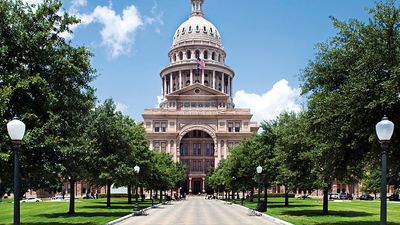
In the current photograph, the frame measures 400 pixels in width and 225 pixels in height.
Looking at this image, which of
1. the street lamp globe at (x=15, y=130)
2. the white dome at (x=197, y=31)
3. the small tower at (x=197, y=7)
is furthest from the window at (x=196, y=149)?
the street lamp globe at (x=15, y=130)

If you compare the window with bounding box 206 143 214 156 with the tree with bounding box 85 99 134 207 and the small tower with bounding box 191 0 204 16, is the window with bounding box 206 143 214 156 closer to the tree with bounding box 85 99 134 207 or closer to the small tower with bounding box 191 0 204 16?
the small tower with bounding box 191 0 204 16

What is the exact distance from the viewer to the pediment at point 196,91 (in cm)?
14700

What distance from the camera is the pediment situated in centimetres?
14700

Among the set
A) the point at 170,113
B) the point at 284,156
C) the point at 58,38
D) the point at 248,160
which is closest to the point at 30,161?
the point at 58,38

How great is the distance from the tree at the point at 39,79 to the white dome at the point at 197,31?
15264cm

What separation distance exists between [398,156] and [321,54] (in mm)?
6069

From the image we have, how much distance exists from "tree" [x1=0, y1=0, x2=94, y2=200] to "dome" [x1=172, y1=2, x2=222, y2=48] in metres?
153

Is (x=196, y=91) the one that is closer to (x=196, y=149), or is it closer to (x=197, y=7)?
(x=196, y=149)

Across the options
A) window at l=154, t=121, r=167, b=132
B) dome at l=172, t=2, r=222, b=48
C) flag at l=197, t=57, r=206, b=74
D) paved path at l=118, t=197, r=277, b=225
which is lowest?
paved path at l=118, t=197, r=277, b=225

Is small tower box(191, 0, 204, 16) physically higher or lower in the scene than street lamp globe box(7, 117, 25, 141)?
higher

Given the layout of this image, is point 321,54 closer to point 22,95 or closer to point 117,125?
point 22,95

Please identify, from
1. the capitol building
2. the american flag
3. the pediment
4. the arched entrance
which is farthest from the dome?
the arched entrance

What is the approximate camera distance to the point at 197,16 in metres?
187

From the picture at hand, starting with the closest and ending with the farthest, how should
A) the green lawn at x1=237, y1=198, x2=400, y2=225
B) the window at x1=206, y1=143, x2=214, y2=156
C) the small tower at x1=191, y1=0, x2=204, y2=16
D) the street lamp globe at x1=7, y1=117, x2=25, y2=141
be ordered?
the street lamp globe at x1=7, y1=117, x2=25, y2=141 → the green lawn at x1=237, y1=198, x2=400, y2=225 → the window at x1=206, y1=143, x2=214, y2=156 → the small tower at x1=191, y1=0, x2=204, y2=16
